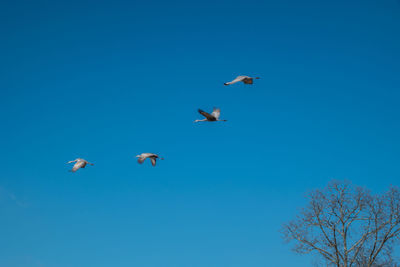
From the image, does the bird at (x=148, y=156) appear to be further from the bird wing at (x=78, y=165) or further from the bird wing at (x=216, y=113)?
the bird wing at (x=216, y=113)

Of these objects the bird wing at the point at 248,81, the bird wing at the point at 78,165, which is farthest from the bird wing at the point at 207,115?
the bird wing at the point at 78,165

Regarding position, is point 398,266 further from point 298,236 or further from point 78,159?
point 78,159

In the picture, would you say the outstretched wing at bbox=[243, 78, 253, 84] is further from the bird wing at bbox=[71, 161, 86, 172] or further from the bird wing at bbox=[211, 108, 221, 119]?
the bird wing at bbox=[71, 161, 86, 172]

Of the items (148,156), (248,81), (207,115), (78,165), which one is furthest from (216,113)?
(78,165)

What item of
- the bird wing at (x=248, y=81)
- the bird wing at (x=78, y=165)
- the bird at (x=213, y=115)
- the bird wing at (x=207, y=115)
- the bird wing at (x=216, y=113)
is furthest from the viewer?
the bird wing at (x=78, y=165)

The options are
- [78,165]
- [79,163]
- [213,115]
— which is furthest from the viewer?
[79,163]

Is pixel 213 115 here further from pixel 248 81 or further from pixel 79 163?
pixel 79 163

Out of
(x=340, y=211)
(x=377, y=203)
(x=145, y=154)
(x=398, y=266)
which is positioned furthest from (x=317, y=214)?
(x=145, y=154)

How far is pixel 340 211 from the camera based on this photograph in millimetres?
27266

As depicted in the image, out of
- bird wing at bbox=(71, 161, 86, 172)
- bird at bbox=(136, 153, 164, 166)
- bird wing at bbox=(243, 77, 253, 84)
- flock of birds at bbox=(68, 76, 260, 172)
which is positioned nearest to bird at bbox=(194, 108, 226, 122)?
flock of birds at bbox=(68, 76, 260, 172)

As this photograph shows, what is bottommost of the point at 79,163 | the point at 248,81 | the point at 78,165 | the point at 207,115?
the point at 207,115

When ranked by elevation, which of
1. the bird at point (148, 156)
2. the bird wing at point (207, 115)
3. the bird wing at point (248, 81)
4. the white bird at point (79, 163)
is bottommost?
the bird wing at point (207, 115)

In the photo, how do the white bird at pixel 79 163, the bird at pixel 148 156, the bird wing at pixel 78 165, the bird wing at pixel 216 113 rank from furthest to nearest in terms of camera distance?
the white bird at pixel 79 163 → the bird wing at pixel 78 165 → the bird at pixel 148 156 → the bird wing at pixel 216 113

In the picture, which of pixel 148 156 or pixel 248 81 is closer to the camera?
pixel 248 81
